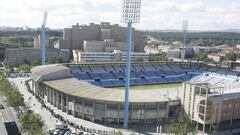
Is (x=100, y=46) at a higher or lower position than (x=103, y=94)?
higher

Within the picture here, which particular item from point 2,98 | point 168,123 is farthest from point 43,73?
point 168,123

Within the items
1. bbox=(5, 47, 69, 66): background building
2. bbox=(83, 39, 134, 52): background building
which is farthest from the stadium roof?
bbox=(83, 39, 134, 52): background building

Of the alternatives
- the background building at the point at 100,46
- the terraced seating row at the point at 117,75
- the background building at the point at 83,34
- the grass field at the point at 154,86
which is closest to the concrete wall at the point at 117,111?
the grass field at the point at 154,86

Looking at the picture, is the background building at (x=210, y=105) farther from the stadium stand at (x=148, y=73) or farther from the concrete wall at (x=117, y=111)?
the stadium stand at (x=148, y=73)

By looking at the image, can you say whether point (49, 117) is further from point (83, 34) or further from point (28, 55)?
point (83, 34)

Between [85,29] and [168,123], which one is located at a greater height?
[85,29]

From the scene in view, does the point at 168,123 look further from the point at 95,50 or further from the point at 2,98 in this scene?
the point at 95,50

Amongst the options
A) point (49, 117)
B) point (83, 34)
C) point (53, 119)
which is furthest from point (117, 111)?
point (83, 34)
